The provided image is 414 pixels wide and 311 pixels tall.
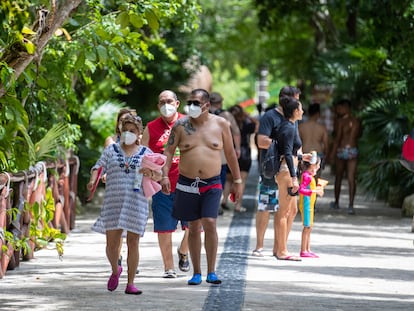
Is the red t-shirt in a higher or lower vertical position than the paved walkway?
higher

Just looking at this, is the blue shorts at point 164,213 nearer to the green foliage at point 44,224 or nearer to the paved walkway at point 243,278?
the paved walkway at point 243,278

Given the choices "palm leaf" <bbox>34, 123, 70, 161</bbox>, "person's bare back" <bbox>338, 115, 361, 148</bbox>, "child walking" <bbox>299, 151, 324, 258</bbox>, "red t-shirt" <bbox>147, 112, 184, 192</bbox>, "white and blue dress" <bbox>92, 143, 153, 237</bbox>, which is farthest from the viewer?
"person's bare back" <bbox>338, 115, 361, 148</bbox>

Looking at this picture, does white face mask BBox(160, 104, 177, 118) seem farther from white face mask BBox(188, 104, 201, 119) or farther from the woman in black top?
the woman in black top

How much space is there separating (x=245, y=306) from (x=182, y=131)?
7.35 ft

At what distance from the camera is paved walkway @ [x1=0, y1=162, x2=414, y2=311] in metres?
10.3

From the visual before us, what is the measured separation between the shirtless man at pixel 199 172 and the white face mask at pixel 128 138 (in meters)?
0.62

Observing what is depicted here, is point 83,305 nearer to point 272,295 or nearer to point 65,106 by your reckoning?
point 272,295

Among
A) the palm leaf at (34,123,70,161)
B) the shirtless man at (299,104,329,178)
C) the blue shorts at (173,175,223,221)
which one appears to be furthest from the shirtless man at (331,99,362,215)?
the blue shorts at (173,175,223,221)

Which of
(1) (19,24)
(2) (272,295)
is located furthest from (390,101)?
(1) (19,24)

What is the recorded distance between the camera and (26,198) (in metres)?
13.2

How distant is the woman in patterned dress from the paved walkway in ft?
1.14

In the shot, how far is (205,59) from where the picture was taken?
25953 mm

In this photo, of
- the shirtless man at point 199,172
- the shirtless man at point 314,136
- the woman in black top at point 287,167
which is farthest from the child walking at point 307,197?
the shirtless man at point 314,136

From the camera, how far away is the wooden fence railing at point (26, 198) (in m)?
12.2
